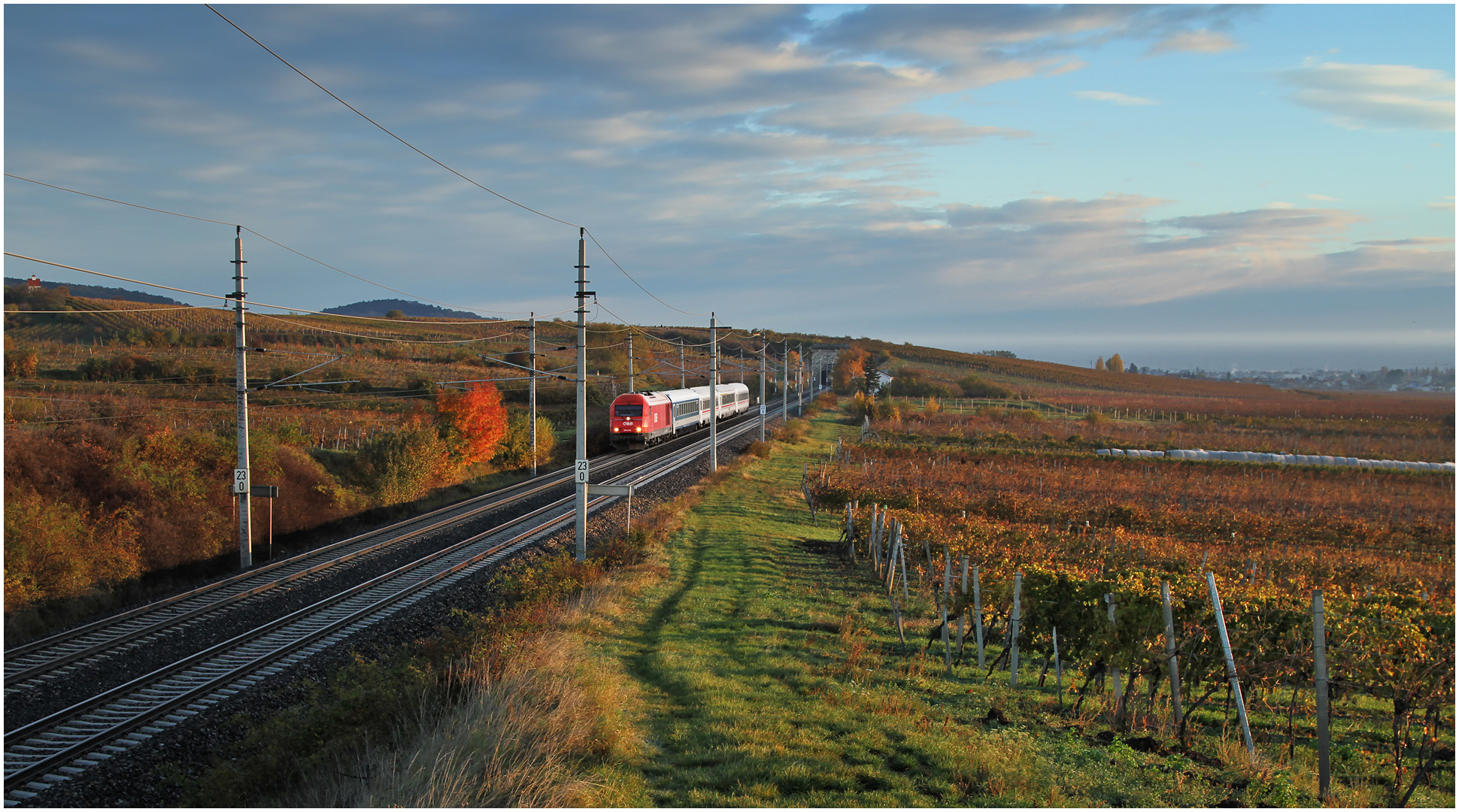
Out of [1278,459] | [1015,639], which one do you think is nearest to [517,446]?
[1015,639]

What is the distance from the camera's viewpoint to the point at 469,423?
3681 cm

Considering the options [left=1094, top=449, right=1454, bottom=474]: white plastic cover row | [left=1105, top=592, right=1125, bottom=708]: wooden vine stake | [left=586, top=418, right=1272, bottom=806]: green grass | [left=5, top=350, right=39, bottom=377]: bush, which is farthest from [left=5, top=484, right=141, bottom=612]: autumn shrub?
[left=1094, top=449, right=1454, bottom=474]: white plastic cover row

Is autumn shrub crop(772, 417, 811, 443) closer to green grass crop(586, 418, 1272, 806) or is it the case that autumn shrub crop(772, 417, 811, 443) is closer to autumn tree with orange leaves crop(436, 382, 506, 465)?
autumn tree with orange leaves crop(436, 382, 506, 465)

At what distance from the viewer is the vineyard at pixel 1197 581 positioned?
352 inches

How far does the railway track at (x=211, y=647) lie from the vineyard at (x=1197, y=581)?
401 inches

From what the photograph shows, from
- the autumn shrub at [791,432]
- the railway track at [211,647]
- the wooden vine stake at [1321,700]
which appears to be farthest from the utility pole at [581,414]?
the autumn shrub at [791,432]

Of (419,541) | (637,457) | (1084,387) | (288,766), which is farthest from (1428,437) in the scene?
(1084,387)

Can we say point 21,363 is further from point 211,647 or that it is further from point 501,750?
point 501,750

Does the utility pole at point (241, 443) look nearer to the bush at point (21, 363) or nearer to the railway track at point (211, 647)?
the railway track at point (211, 647)

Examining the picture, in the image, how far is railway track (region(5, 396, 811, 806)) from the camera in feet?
31.7

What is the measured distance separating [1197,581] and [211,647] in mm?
15902

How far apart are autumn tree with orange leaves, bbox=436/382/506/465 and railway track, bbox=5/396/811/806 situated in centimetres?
1207

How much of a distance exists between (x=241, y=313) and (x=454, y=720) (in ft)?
55.7

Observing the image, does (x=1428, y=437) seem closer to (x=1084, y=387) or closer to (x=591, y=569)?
(x=591, y=569)
